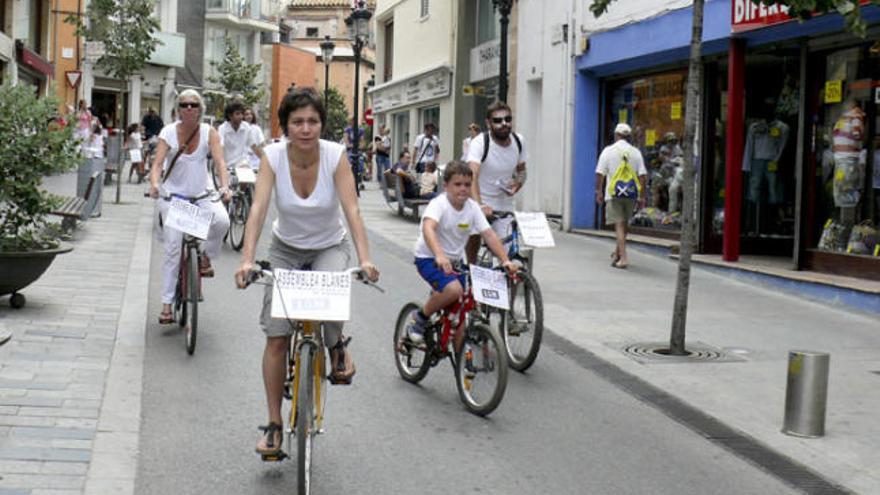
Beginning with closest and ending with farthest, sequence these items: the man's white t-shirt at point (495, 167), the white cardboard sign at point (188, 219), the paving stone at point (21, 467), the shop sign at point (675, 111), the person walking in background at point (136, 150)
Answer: the paving stone at point (21, 467)
the white cardboard sign at point (188, 219)
the man's white t-shirt at point (495, 167)
the shop sign at point (675, 111)
the person walking in background at point (136, 150)

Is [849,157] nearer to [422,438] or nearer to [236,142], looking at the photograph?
[236,142]

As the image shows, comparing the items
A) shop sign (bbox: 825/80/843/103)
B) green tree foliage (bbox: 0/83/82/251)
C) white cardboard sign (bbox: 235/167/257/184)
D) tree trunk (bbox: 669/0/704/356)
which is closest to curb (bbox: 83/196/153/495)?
green tree foliage (bbox: 0/83/82/251)

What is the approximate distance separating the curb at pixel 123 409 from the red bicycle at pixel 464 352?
5.67ft

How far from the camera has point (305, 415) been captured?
189 inches

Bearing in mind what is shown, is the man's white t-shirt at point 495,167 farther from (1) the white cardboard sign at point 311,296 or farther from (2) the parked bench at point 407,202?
(2) the parked bench at point 407,202

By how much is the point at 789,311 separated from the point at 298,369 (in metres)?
7.60

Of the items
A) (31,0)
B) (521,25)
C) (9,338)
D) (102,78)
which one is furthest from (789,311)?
→ (102,78)

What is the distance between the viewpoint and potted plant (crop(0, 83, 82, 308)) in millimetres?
9125

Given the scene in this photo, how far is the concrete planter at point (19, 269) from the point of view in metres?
8.92

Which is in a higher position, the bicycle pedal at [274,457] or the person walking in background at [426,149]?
the person walking in background at [426,149]

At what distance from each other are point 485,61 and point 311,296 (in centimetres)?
2240

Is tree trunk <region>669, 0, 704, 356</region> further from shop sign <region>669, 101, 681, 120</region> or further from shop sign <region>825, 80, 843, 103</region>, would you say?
shop sign <region>669, 101, 681, 120</region>

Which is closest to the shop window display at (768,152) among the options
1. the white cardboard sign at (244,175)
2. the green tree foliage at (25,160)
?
the white cardboard sign at (244,175)

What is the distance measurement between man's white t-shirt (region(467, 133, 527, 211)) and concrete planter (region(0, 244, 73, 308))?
3.45m
